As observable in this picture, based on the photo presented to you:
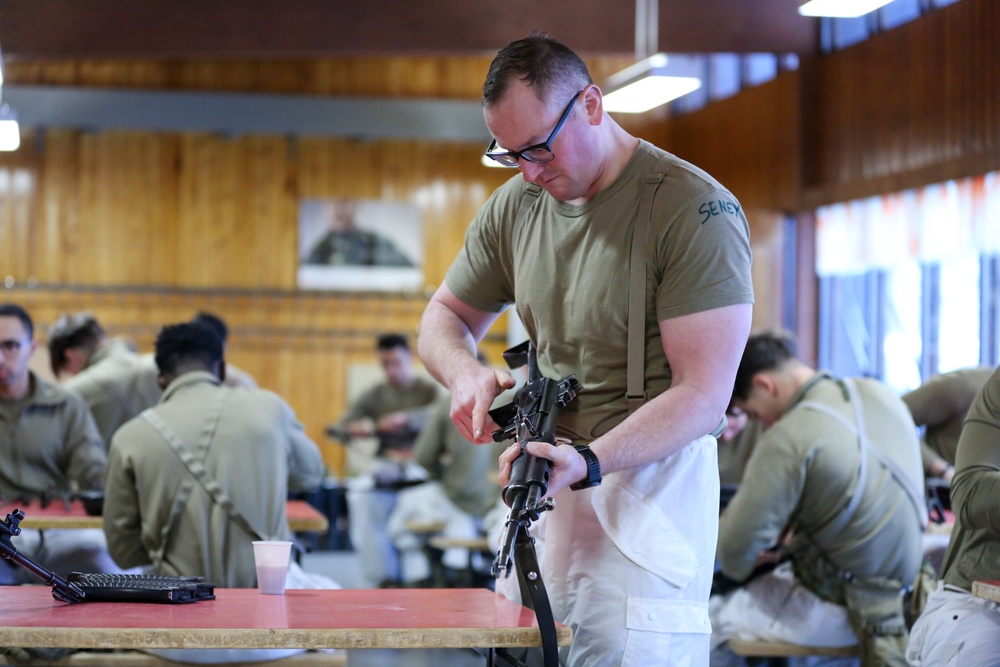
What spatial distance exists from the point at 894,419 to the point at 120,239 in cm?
894

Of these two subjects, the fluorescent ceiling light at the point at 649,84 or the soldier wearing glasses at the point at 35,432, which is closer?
the soldier wearing glasses at the point at 35,432

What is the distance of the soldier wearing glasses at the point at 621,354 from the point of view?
1943 mm

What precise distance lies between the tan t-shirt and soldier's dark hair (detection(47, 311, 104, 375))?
183 inches

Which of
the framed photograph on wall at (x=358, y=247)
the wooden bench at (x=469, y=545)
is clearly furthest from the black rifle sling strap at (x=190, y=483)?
the framed photograph on wall at (x=358, y=247)

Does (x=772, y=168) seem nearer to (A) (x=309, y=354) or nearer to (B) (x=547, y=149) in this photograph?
(A) (x=309, y=354)

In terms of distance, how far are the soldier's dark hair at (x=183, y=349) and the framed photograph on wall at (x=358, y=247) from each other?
25.1 ft

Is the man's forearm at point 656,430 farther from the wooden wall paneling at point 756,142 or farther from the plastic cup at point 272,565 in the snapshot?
the wooden wall paneling at point 756,142

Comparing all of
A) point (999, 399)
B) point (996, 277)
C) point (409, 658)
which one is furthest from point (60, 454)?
point (996, 277)

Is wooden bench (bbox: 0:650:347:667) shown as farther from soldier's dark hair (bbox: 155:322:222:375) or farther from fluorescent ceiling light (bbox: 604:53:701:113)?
fluorescent ceiling light (bbox: 604:53:701:113)

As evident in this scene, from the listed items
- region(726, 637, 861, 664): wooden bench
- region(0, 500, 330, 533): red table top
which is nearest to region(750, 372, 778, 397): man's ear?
region(726, 637, 861, 664): wooden bench

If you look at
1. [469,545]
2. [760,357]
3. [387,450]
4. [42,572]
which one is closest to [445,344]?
[42,572]

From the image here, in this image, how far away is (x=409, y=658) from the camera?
596cm

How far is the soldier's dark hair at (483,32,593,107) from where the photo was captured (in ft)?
6.46

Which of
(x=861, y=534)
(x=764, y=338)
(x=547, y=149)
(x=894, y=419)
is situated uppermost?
(x=547, y=149)
